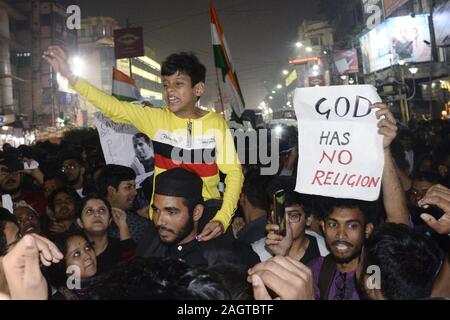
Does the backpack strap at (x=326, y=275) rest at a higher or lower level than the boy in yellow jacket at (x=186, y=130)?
lower

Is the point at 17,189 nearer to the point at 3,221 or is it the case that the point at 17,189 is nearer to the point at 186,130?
the point at 3,221

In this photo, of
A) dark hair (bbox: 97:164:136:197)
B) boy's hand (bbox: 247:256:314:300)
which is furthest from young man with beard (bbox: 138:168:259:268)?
dark hair (bbox: 97:164:136:197)

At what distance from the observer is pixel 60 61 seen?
3.66 m

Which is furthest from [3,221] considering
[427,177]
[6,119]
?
[6,119]

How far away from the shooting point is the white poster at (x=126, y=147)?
7.25m

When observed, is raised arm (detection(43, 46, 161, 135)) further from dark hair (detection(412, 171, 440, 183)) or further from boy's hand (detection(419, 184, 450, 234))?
dark hair (detection(412, 171, 440, 183))

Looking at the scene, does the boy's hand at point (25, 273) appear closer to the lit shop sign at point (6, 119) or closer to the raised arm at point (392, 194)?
the raised arm at point (392, 194)

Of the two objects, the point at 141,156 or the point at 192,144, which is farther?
the point at 141,156

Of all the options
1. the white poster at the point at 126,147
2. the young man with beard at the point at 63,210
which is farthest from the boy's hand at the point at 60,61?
the white poster at the point at 126,147

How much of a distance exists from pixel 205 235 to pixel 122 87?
519 centimetres

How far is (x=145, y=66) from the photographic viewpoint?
130 meters

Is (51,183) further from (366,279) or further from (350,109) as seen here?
(366,279)

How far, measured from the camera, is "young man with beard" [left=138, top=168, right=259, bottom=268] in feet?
11.7
